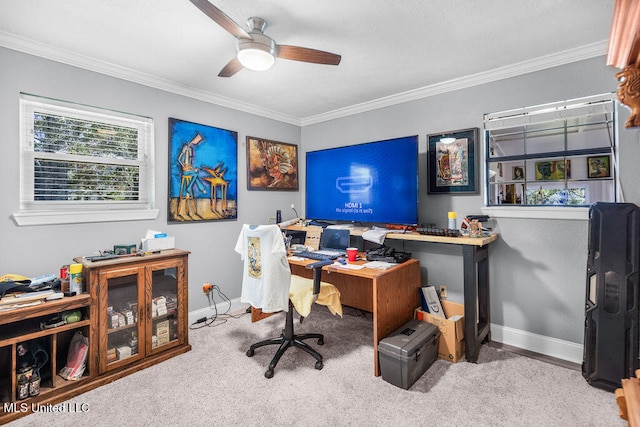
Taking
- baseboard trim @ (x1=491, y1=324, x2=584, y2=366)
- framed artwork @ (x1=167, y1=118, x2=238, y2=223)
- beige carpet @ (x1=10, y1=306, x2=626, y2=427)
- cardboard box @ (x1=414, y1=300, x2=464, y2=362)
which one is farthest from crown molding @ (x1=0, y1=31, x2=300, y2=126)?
baseboard trim @ (x1=491, y1=324, x2=584, y2=366)

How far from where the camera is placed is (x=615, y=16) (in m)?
0.69

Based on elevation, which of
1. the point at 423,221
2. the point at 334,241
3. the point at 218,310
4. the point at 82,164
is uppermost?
the point at 82,164

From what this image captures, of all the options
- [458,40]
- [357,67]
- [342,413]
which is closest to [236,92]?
[357,67]

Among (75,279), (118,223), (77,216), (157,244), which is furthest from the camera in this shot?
(118,223)

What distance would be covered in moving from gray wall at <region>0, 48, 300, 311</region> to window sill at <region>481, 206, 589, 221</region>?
250 cm

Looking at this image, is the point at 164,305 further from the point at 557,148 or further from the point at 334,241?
the point at 557,148

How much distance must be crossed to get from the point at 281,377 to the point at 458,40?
109 inches

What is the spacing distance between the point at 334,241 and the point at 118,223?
2015mm

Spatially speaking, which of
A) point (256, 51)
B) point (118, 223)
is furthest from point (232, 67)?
point (118, 223)

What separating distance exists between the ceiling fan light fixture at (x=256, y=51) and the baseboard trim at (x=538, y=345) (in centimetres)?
288

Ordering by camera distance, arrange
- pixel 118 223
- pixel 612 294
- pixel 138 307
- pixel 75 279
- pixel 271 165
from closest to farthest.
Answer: pixel 612 294 → pixel 75 279 → pixel 138 307 → pixel 118 223 → pixel 271 165

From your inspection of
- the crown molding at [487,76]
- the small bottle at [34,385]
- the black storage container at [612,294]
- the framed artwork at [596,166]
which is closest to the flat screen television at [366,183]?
the crown molding at [487,76]

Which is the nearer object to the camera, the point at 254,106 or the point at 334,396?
the point at 334,396

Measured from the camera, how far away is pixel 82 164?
243 centimetres
